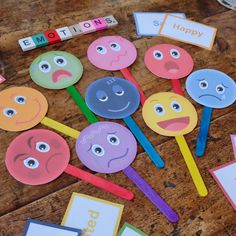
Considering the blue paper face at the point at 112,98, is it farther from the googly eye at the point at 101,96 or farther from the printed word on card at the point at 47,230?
the printed word on card at the point at 47,230

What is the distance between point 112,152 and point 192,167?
0.17m

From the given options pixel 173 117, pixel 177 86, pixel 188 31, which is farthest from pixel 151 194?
pixel 188 31

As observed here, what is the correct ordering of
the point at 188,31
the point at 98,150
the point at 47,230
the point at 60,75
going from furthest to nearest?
the point at 188,31 → the point at 60,75 → the point at 98,150 → the point at 47,230

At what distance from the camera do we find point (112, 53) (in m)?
0.91

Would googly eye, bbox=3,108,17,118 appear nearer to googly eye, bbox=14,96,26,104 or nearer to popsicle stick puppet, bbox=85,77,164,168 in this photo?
googly eye, bbox=14,96,26,104

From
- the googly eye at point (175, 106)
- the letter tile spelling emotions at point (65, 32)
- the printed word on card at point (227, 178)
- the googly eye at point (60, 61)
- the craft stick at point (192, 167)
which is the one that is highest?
the letter tile spelling emotions at point (65, 32)

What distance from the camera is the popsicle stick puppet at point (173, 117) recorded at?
780mm

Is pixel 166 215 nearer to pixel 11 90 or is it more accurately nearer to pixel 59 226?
pixel 59 226

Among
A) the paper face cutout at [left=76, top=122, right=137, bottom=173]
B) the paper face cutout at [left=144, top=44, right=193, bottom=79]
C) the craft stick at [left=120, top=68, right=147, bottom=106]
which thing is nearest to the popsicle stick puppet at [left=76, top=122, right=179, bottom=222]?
the paper face cutout at [left=76, top=122, right=137, bottom=173]

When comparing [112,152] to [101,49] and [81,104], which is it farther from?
[101,49]

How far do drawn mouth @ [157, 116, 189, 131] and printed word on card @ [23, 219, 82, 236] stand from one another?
30 cm

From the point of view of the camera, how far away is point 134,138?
30.5 inches

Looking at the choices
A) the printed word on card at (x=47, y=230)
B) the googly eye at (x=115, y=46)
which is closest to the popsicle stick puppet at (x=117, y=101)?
the googly eye at (x=115, y=46)

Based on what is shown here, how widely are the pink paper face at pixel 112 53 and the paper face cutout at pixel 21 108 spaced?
178mm
